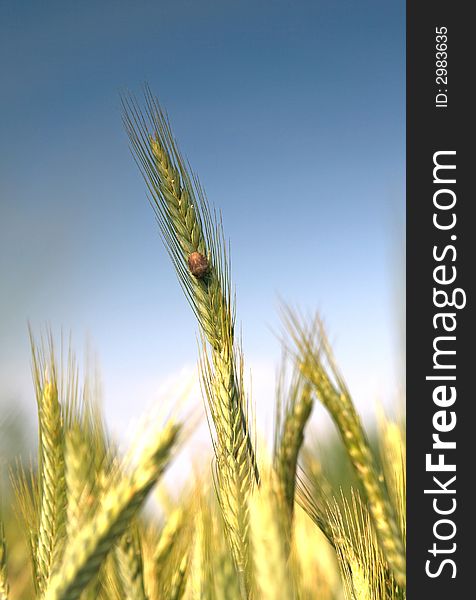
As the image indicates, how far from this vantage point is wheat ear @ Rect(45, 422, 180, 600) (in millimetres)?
785

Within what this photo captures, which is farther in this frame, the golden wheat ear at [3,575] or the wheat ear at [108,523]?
the golden wheat ear at [3,575]

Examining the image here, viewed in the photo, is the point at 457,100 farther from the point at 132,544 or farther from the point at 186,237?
the point at 132,544

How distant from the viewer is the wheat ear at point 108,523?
79 centimetres

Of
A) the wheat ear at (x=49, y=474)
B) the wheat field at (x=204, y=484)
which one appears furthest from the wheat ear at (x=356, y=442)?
the wheat ear at (x=49, y=474)

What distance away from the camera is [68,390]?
3.75ft

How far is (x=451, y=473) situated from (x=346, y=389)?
0.29m

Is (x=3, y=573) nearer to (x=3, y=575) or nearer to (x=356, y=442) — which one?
(x=3, y=575)

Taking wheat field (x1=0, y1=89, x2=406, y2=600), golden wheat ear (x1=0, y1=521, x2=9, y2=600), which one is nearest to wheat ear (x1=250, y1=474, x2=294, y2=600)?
wheat field (x1=0, y1=89, x2=406, y2=600)

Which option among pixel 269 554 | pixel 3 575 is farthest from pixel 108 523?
pixel 3 575

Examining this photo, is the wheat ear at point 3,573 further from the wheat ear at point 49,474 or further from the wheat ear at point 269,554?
the wheat ear at point 269,554

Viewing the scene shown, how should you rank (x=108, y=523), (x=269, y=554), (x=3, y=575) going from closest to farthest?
(x=269, y=554), (x=108, y=523), (x=3, y=575)

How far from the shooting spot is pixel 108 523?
0.81m

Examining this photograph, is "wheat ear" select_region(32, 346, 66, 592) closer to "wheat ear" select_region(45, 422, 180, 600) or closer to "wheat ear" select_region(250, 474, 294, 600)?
"wheat ear" select_region(45, 422, 180, 600)

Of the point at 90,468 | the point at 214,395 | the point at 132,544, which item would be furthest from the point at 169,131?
the point at 132,544
